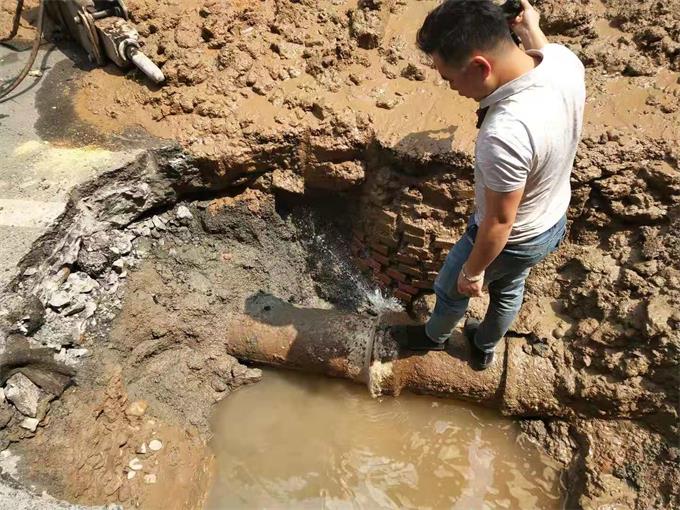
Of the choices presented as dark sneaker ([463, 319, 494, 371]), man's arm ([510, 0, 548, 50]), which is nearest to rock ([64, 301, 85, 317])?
dark sneaker ([463, 319, 494, 371])

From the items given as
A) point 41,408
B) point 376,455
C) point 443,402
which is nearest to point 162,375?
point 41,408

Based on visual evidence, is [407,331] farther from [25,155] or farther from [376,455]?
[25,155]

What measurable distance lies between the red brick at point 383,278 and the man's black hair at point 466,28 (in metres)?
2.11

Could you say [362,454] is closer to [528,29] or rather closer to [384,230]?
[384,230]

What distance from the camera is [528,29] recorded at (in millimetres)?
2051

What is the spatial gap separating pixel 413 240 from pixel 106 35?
2.50 metres

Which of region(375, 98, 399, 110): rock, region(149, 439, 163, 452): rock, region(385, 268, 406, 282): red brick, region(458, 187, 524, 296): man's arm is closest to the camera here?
region(458, 187, 524, 296): man's arm

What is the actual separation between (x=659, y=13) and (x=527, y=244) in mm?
2209

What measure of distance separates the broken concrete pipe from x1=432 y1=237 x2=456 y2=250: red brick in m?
0.63

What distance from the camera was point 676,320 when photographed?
262 cm

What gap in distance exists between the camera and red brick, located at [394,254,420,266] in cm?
332

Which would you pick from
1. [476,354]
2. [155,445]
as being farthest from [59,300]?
[476,354]

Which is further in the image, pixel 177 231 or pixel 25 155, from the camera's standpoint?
pixel 177 231

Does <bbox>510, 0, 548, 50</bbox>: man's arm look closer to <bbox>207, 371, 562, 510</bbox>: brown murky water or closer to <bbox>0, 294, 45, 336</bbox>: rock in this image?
<bbox>207, 371, 562, 510</bbox>: brown murky water
